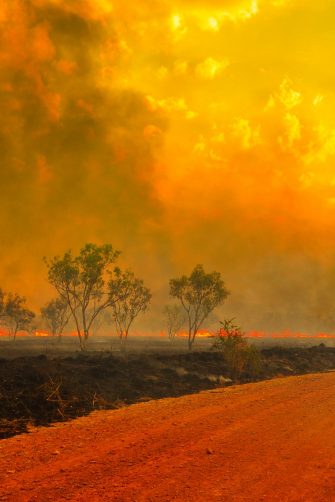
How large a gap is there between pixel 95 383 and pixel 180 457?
505 inches

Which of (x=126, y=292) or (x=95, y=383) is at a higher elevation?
(x=126, y=292)

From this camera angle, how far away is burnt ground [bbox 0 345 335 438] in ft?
48.7

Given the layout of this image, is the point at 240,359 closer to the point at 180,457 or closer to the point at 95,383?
the point at 95,383

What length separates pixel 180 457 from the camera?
9133 mm

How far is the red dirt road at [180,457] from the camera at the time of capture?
710cm

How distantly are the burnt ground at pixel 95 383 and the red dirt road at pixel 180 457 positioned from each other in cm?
167

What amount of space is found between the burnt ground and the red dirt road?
167 cm

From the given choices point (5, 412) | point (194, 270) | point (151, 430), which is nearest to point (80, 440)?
point (151, 430)

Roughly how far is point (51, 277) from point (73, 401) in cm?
4801

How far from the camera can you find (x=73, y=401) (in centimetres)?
1648

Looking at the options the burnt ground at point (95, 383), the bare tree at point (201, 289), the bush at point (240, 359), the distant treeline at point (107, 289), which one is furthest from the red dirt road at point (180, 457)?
the bare tree at point (201, 289)

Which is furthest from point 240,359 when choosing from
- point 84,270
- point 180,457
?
point 84,270

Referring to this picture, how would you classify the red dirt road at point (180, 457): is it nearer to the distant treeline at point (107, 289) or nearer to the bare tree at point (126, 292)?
the distant treeline at point (107, 289)

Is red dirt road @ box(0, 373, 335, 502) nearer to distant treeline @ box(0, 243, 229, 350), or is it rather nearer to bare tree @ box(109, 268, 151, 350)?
distant treeline @ box(0, 243, 229, 350)
